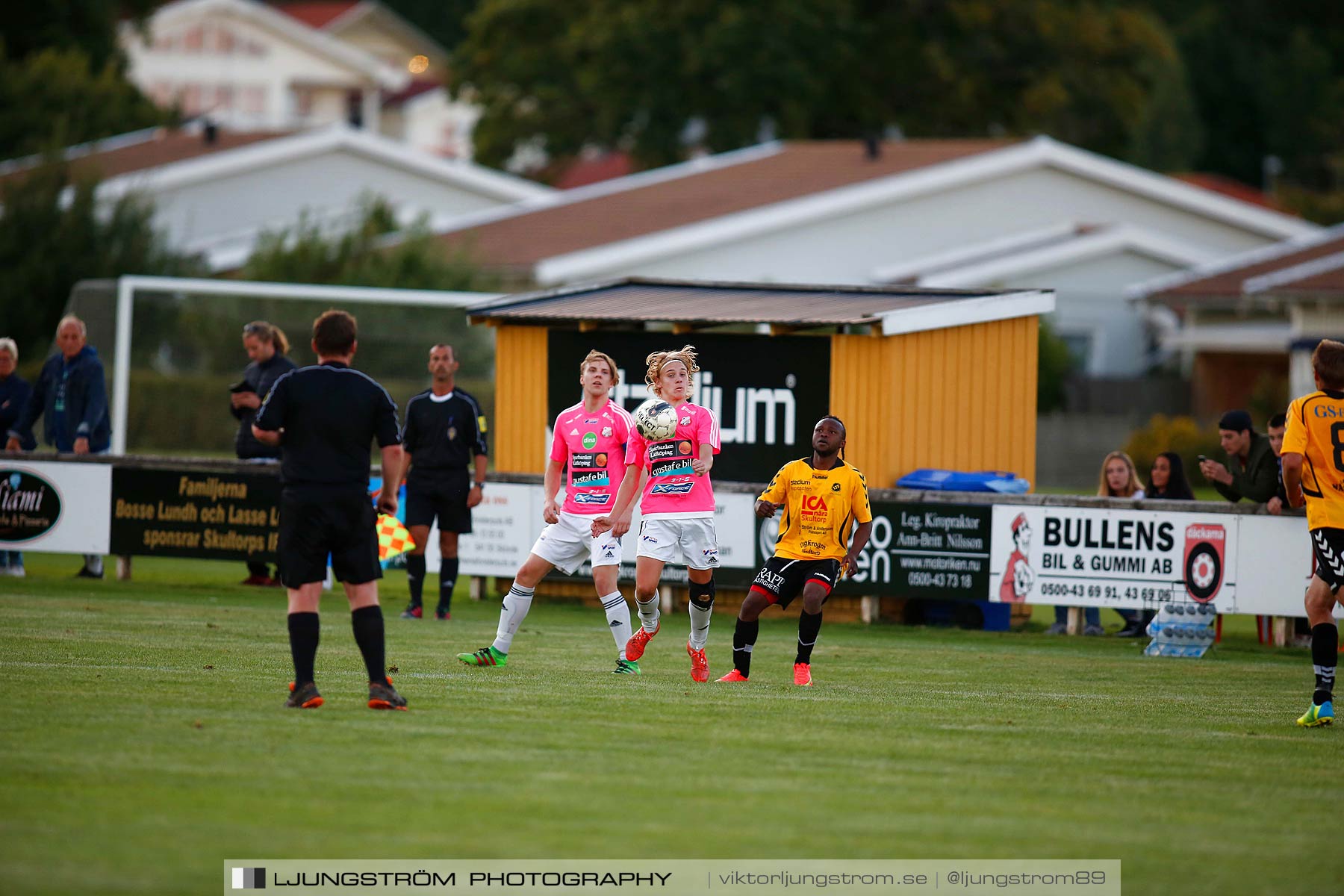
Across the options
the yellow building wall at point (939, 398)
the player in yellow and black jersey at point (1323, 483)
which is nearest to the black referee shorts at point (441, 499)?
the yellow building wall at point (939, 398)

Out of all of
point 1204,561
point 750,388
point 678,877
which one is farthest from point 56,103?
point 678,877

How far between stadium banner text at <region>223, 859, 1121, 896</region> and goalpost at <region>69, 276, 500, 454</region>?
15093 millimetres

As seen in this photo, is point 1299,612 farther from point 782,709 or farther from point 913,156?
point 913,156

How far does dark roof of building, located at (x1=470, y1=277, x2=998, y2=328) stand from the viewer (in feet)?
52.7

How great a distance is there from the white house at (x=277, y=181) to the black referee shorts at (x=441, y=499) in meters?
26.4

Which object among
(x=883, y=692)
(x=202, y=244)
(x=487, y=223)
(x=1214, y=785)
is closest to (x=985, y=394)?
(x=883, y=692)

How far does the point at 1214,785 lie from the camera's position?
26.2 feet

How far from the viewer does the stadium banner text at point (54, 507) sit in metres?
16.8

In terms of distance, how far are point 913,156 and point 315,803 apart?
37.4 m

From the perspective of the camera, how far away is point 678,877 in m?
6.17

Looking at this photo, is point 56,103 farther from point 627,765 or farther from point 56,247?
point 627,765

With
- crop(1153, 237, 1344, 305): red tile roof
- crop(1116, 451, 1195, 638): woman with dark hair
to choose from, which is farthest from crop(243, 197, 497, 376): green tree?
crop(1116, 451, 1195, 638): woman with dark hair

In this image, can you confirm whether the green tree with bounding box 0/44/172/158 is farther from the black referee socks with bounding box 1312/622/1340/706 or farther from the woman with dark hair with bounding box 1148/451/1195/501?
the black referee socks with bounding box 1312/622/1340/706

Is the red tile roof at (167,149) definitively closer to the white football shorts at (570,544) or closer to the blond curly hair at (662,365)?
the white football shorts at (570,544)
